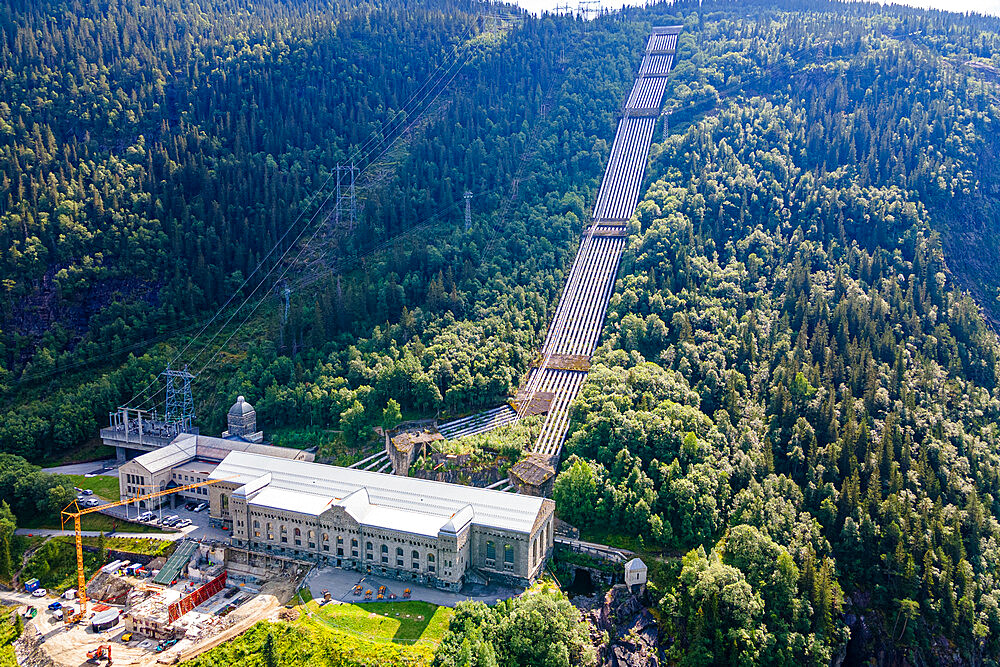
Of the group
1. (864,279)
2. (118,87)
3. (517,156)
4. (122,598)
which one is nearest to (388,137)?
(517,156)

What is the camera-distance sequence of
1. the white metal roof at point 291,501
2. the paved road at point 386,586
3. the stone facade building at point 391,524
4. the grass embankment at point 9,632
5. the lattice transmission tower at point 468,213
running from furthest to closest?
the lattice transmission tower at point 468,213 → the white metal roof at point 291,501 → the stone facade building at point 391,524 → the paved road at point 386,586 → the grass embankment at point 9,632

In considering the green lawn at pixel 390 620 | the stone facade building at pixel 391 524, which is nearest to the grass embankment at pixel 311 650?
the green lawn at pixel 390 620

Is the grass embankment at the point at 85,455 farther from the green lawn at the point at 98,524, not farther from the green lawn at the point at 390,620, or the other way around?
the green lawn at the point at 390,620

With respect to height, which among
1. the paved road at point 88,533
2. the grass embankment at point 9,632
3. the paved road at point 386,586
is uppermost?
the paved road at point 386,586

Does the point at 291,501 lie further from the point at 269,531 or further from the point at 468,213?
the point at 468,213

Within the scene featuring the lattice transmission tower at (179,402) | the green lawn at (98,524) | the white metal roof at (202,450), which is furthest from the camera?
the lattice transmission tower at (179,402)

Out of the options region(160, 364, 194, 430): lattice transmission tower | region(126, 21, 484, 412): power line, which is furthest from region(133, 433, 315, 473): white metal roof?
region(126, 21, 484, 412): power line

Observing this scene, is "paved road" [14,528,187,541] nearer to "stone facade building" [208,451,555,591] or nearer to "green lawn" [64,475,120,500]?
"stone facade building" [208,451,555,591]
